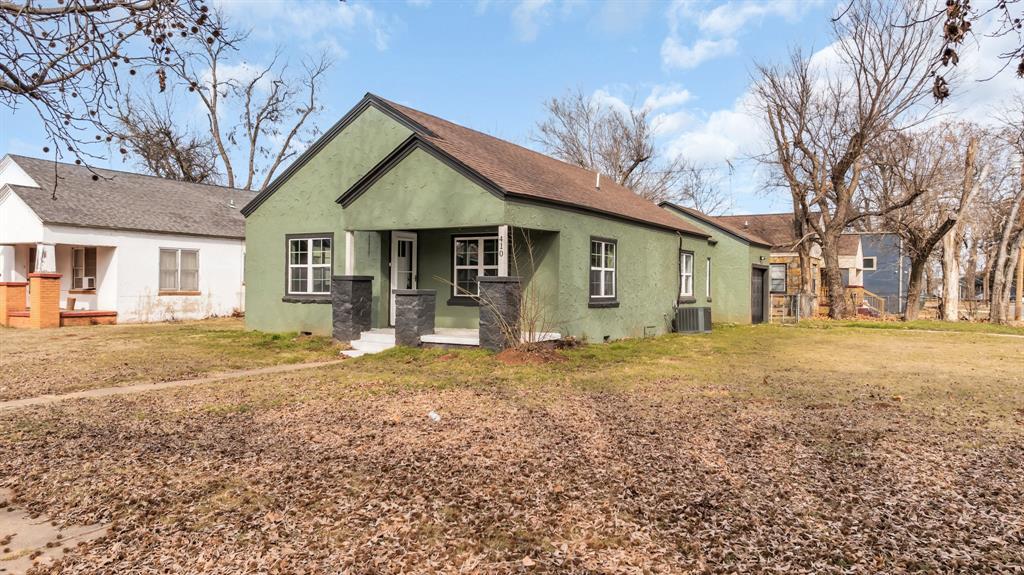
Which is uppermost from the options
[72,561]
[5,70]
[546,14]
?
[546,14]

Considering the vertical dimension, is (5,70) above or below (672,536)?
above

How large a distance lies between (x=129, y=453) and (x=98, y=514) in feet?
5.20

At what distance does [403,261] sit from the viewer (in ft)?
50.5

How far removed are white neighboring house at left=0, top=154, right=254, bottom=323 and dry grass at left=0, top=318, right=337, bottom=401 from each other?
103 inches

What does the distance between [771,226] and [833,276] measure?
39.0 ft

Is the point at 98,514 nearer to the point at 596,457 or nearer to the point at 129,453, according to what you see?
the point at 129,453

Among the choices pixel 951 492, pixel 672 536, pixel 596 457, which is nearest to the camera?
pixel 672 536

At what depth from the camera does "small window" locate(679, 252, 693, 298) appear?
66.0ft

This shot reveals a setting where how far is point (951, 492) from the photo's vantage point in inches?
189

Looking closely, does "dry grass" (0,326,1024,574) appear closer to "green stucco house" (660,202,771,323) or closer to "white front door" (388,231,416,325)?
"white front door" (388,231,416,325)

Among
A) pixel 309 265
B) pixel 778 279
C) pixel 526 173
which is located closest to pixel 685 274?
pixel 526 173

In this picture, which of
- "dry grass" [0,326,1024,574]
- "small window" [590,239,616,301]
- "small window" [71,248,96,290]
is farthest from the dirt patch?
"small window" [71,248,96,290]

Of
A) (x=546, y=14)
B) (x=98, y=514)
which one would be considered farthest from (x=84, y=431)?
(x=546, y=14)

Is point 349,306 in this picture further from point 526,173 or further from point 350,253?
point 526,173
